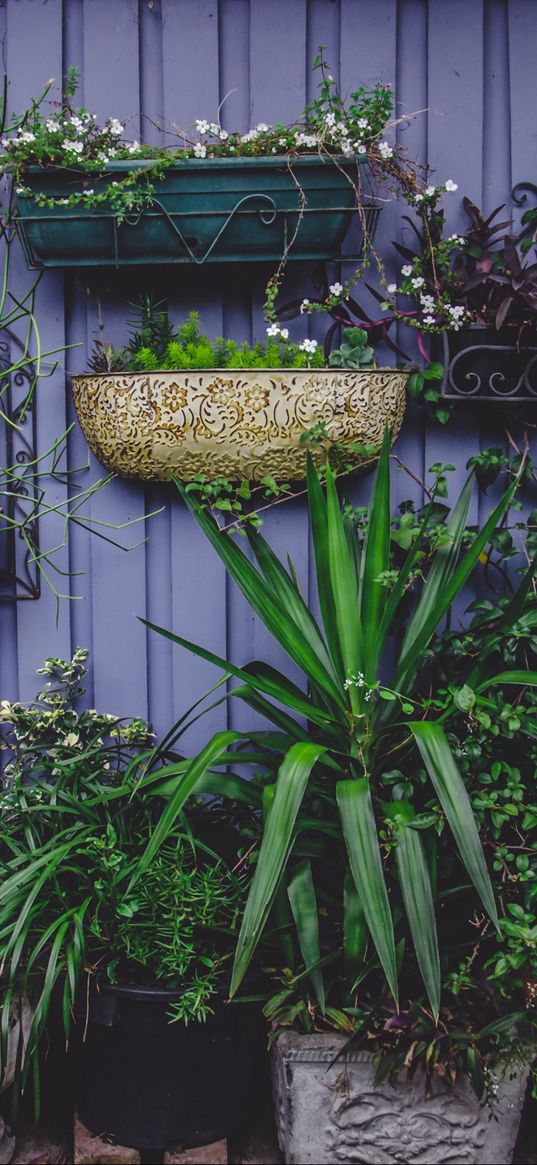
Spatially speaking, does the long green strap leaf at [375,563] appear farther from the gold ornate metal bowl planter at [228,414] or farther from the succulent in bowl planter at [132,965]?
the succulent in bowl planter at [132,965]

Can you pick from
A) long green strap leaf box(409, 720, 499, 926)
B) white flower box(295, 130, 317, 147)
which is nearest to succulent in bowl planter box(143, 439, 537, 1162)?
long green strap leaf box(409, 720, 499, 926)

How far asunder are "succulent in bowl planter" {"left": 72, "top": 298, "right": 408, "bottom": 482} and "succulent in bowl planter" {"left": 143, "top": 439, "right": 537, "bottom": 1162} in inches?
5.5

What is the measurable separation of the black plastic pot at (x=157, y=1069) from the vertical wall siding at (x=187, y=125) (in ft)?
2.14

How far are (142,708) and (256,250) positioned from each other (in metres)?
1.08

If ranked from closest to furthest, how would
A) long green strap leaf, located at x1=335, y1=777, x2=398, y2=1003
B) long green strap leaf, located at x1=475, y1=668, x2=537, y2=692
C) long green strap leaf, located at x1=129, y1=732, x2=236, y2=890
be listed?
long green strap leaf, located at x1=335, y1=777, x2=398, y2=1003 → long green strap leaf, located at x1=129, y1=732, x2=236, y2=890 → long green strap leaf, located at x1=475, y1=668, x2=537, y2=692

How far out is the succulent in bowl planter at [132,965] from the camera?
166 centimetres

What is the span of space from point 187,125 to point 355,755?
1.46 metres

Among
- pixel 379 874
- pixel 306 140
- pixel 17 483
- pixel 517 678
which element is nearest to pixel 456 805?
pixel 379 874

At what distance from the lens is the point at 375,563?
1.85 metres

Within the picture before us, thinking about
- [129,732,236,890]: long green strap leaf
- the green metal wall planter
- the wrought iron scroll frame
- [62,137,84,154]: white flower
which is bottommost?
[129,732,236,890]: long green strap leaf

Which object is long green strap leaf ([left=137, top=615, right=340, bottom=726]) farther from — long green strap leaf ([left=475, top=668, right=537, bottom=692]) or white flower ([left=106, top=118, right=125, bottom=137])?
white flower ([left=106, top=118, right=125, bottom=137])

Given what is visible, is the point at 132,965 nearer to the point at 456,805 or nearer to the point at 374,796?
the point at 374,796

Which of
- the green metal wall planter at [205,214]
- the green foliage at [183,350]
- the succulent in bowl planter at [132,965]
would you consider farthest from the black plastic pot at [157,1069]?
the green metal wall planter at [205,214]

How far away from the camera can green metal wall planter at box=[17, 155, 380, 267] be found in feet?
6.29
